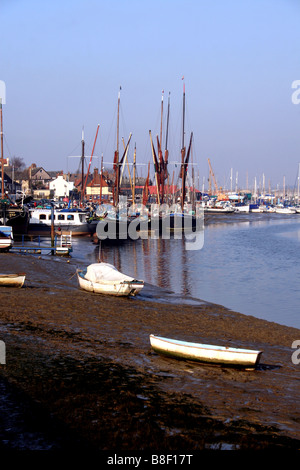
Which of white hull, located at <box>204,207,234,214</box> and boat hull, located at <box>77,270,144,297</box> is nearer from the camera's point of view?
boat hull, located at <box>77,270,144,297</box>

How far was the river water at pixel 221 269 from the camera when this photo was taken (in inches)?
1048

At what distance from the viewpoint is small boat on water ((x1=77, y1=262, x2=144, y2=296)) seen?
23500 mm

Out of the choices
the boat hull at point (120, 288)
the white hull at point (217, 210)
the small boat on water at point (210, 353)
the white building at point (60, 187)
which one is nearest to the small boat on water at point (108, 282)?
the boat hull at point (120, 288)

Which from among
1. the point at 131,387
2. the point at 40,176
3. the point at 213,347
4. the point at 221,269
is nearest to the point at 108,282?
the point at 213,347

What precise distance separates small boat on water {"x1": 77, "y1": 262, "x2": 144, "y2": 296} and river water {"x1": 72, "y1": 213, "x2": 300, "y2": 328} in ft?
9.74

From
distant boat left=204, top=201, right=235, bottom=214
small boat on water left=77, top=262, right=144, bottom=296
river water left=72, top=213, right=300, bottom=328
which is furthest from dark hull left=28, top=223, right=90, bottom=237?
distant boat left=204, top=201, right=235, bottom=214

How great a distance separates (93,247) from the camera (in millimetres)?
52625

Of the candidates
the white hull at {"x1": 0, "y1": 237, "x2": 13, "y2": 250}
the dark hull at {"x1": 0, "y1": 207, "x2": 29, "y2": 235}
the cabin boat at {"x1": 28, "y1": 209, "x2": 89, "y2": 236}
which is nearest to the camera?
the white hull at {"x1": 0, "y1": 237, "x2": 13, "y2": 250}

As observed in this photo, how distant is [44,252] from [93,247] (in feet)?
34.2

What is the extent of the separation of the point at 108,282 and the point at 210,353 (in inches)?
433

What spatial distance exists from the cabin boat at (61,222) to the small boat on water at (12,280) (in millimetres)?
38146

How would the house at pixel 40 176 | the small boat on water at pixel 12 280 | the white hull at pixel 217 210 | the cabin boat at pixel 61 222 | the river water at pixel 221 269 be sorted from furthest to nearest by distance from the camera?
the house at pixel 40 176
the white hull at pixel 217 210
the cabin boat at pixel 61 222
the river water at pixel 221 269
the small boat on water at pixel 12 280

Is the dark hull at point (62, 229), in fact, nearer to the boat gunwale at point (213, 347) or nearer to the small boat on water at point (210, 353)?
the boat gunwale at point (213, 347)

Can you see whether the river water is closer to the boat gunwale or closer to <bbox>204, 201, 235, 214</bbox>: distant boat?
the boat gunwale
